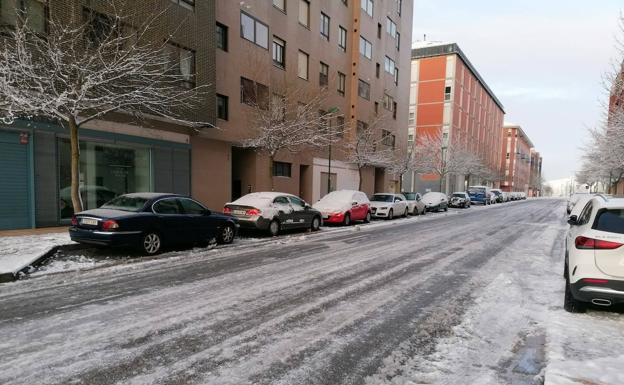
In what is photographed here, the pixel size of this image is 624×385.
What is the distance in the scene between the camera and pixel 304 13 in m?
24.5

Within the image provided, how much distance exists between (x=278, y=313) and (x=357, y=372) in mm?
1759

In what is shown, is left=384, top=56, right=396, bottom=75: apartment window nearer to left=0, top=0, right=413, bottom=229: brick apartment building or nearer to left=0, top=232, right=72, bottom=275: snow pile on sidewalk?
left=0, top=0, right=413, bottom=229: brick apartment building

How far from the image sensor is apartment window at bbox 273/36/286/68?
2177 cm

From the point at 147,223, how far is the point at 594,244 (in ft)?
27.3

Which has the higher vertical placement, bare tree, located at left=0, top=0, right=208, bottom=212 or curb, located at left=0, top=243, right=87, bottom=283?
bare tree, located at left=0, top=0, right=208, bottom=212

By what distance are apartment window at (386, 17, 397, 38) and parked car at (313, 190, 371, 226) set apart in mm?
22755

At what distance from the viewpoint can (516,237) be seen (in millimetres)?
13812

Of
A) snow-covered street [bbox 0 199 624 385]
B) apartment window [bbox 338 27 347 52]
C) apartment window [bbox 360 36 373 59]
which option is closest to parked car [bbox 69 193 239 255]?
snow-covered street [bbox 0 199 624 385]

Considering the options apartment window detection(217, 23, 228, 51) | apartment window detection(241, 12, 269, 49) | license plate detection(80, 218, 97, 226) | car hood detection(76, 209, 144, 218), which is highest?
apartment window detection(241, 12, 269, 49)

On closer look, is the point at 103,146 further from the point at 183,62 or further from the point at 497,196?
the point at 497,196

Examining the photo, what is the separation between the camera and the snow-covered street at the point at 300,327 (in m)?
3.42

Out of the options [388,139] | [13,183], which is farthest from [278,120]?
[388,139]

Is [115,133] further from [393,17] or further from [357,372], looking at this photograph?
[393,17]

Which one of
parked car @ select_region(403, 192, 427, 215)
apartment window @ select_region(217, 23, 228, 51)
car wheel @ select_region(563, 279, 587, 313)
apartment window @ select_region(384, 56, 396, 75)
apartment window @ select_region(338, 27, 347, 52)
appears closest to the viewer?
car wheel @ select_region(563, 279, 587, 313)
